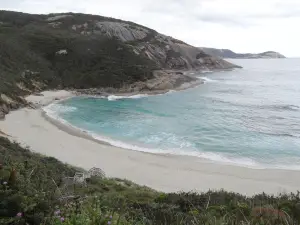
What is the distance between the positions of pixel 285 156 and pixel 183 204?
55.7 ft

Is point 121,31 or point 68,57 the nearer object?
point 68,57

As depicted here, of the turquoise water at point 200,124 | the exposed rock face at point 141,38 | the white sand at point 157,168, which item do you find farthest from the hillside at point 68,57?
the white sand at point 157,168

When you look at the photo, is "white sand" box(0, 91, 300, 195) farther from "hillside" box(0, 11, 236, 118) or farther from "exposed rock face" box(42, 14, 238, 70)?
"exposed rock face" box(42, 14, 238, 70)

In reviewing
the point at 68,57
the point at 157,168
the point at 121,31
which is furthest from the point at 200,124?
the point at 121,31

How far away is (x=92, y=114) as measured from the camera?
37.5 metres

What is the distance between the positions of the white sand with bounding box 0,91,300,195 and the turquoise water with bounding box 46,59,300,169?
184 cm

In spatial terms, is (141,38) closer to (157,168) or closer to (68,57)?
(68,57)

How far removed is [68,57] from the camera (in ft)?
207

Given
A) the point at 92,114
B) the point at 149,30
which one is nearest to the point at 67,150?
the point at 92,114

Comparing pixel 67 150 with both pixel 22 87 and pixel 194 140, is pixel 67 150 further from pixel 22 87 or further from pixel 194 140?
pixel 22 87

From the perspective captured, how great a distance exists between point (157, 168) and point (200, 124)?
1403 cm

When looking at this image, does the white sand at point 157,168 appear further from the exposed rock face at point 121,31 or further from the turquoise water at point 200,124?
the exposed rock face at point 121,31

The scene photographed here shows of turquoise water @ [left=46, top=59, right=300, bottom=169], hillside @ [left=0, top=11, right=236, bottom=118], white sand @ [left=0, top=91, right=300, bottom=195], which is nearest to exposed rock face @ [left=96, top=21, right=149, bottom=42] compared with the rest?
hillside @ [left=0, top=11, right=236, bottom=118]

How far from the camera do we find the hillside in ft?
162
